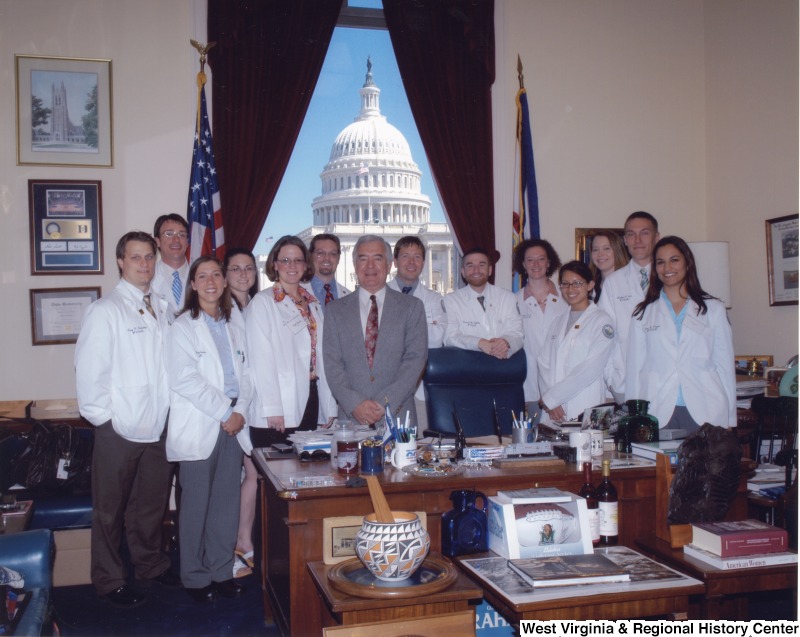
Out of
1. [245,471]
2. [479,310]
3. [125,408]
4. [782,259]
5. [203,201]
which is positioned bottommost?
[245,471]

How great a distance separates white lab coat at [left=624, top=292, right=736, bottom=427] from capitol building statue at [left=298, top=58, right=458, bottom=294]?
7.29 feet

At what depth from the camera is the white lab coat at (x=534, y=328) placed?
4.13 meters

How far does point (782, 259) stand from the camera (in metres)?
4.59

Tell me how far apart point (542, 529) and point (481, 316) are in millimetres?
2035

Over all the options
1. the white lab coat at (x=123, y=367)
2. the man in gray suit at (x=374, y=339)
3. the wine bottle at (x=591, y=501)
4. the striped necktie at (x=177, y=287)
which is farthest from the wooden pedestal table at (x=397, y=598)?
the striped necktie at (x=177, y=287)

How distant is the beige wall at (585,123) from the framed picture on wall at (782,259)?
0.09 metres

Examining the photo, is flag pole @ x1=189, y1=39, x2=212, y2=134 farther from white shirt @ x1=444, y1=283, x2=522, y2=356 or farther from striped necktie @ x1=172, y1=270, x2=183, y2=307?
white shirt @ x1=444, y1=283, x2=522, y2=356

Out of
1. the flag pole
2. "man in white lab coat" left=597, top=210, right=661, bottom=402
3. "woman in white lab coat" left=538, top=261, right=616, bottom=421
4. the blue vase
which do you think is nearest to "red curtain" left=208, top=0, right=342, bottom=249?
the flag pole

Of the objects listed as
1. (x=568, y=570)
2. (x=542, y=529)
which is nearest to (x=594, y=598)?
(x=568, y=570)

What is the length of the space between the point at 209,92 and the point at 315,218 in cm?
106

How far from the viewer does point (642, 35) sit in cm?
540

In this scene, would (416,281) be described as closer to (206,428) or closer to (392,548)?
(206,428)

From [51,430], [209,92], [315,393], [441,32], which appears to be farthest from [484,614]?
[441,32]

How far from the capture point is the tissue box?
6.63 feet
